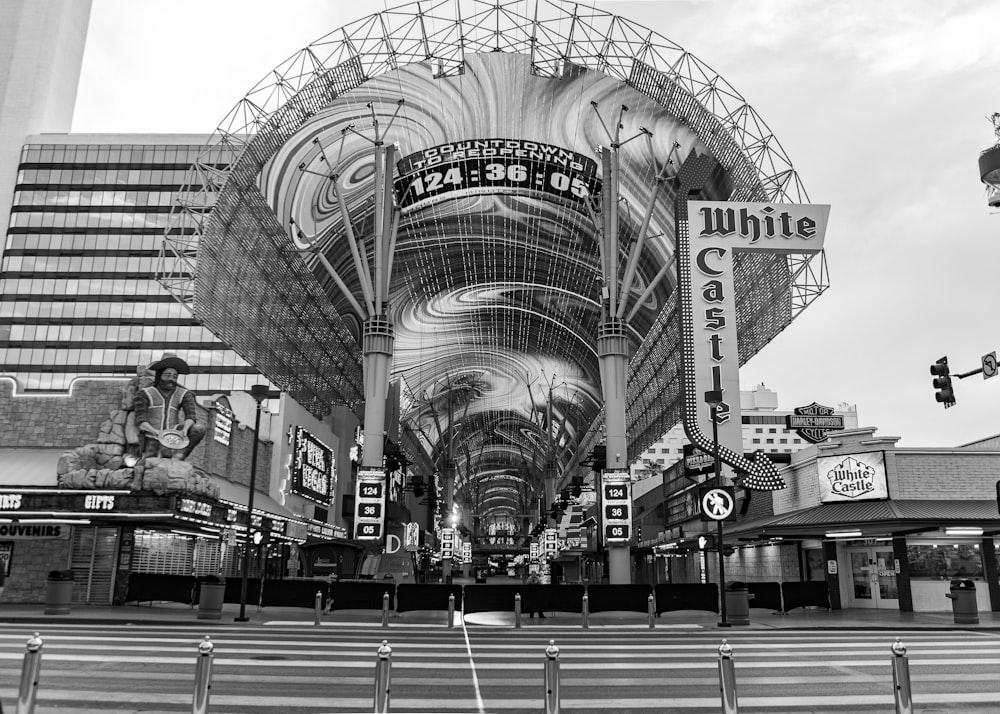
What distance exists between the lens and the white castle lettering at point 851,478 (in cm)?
2977

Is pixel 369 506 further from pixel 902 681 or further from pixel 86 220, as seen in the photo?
pixel 86 220

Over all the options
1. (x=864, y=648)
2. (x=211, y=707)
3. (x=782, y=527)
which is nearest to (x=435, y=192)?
(x=782, y=527)

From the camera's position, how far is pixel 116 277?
3415 inches

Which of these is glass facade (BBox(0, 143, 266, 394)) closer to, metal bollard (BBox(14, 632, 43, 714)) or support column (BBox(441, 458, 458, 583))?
support column (BBox(441, 458, 458, 583))

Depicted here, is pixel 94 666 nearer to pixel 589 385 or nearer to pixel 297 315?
pixel 297 315

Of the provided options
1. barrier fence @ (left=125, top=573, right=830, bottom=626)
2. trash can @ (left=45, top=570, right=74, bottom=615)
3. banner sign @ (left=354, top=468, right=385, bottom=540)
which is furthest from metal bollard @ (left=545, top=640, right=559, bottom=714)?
banner sign @ (left=354, top=468, right=385, bottom=540)

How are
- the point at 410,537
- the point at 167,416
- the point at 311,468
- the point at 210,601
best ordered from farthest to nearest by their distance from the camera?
the point at 410,537 < the point at 311,468 < the point at 167,416 < the point at 210,601

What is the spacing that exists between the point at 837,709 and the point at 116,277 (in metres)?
89.2

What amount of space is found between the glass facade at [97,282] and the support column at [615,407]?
54404mm

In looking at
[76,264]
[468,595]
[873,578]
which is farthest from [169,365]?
[76,264]

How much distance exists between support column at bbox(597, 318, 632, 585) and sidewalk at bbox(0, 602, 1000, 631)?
722 cm

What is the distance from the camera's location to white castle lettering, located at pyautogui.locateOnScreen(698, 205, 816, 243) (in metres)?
38.1

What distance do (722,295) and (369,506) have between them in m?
18.4

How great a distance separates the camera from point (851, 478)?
30.2m
